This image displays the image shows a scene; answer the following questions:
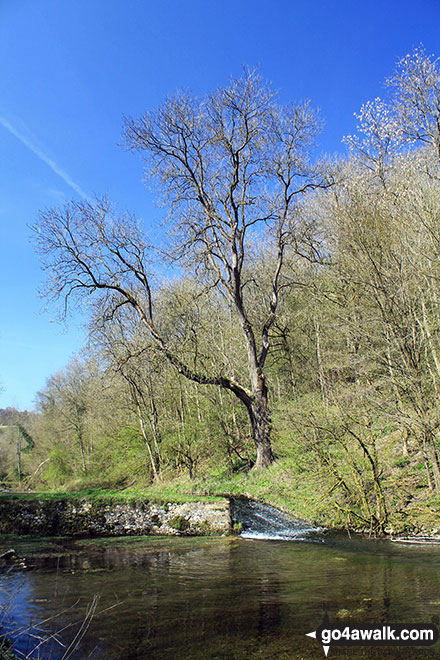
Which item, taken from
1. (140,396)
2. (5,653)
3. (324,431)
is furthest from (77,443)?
(5,653)

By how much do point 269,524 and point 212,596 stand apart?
18.3 ft

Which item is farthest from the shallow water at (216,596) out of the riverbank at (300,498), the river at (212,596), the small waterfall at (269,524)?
the riverbank at (300,498)

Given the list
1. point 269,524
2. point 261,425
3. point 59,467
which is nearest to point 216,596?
point 269,524

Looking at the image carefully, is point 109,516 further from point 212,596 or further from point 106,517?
point 212,596

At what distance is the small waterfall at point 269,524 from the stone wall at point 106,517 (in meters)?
0.62

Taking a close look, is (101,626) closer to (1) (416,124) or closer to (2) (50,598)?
(2) (50,598)

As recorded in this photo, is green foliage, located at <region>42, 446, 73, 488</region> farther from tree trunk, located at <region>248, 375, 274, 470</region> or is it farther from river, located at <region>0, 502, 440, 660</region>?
river, located at <region>0, 502, 440, 660</region>

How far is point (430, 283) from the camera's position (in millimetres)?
10406

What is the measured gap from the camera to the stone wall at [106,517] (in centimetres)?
1123

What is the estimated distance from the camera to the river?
4660 mm

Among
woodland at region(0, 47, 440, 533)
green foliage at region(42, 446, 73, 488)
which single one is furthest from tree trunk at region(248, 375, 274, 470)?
green foliage at region(42, 446, 73, 488)

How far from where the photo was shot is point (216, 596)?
613 cm

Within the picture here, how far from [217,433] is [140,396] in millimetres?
5335

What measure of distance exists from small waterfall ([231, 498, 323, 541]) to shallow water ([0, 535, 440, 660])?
2.52 ft
